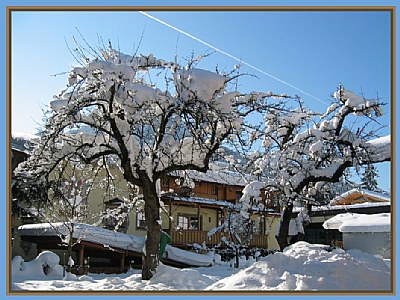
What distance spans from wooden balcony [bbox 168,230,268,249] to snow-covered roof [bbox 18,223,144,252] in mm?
1053

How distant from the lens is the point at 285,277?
3807mm

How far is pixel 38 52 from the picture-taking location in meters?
4.37

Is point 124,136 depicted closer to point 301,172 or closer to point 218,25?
point 218,25

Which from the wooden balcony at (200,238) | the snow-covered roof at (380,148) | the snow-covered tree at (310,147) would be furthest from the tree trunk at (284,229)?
the snow-covered roof at (380,148)

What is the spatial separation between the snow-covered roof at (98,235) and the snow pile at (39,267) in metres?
0.29

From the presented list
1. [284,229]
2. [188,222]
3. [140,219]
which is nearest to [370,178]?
[284,229]

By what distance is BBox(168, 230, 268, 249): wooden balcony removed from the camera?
26.2 feet

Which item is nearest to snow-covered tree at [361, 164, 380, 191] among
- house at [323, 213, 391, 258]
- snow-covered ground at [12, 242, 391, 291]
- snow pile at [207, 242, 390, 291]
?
house at [323, 213, 391, 258]

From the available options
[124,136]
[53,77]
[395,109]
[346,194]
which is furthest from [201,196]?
[395,109]

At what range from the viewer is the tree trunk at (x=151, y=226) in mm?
4941

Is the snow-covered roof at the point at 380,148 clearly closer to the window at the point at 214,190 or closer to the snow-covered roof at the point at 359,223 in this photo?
the snow-covered roof at the point at 359,223

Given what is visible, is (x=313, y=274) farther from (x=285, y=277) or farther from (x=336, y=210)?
(x=336, y=210)

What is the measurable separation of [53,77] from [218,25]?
63.8 inches

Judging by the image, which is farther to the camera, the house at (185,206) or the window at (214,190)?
the window at (214,190)
